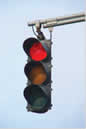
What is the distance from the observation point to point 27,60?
23.0ft

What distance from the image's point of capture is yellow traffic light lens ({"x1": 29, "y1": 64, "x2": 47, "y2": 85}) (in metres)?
6.83

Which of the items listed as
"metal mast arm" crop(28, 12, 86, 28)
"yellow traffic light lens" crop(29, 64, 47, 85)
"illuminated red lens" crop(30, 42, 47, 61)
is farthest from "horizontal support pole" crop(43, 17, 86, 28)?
"yellow traffic light lens" crop(29, 64, 47, 85)

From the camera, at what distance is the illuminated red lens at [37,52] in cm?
689

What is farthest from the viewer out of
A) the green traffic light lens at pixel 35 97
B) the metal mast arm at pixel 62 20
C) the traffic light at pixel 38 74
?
the green traffic light lens at pixel 35 97

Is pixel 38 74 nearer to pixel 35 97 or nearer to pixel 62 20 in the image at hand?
pixel 35 97

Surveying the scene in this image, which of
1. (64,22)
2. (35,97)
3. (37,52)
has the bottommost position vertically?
(35,97)

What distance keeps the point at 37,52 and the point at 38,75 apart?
1.19 feet

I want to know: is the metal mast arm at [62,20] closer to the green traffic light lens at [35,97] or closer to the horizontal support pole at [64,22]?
the horizontal support pole at [64,22]

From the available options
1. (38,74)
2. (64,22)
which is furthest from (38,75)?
(64,22)

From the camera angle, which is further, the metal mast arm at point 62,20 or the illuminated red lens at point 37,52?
the illuminated red lens at point 37,52

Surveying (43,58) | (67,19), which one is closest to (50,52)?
(43,58)

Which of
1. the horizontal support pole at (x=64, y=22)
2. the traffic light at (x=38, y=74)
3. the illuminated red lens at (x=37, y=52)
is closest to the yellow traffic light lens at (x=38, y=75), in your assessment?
the traffic light at (x=38, y=74)

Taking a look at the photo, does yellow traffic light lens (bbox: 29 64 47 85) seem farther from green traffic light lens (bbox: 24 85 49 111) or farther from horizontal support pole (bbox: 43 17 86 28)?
horizontal support pole (bbox: 43 17 86 28)

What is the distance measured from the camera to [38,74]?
693 cm
